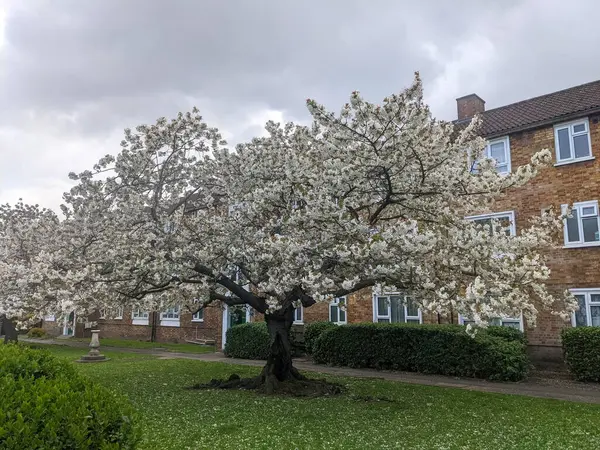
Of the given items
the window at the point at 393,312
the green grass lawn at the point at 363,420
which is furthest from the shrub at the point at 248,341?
the green grass lawn at the point at 363,420

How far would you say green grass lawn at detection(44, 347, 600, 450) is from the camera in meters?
6.87

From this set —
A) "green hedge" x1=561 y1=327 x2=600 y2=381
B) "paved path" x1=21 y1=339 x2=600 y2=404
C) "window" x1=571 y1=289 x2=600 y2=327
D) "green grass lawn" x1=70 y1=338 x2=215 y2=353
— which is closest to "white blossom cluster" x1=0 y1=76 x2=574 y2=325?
"paved path" x1=21 y1=339 x2=600 y2=404

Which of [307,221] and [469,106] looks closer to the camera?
[307,221]

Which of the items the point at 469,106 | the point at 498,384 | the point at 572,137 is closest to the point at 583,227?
the point at 572,137

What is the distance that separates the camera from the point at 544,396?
35.9 feet

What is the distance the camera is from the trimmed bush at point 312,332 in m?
18.6

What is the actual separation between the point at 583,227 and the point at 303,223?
1107cm

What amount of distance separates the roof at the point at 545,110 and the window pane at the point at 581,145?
0.71 m

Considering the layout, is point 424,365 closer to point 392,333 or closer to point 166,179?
point 392,333

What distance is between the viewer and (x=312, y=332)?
18.9 m

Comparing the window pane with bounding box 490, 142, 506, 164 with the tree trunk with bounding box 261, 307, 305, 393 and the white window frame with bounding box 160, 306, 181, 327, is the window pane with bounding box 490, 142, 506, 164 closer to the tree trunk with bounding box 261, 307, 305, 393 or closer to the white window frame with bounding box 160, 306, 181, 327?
the tree trunk with bounding box 261, 307, 305, 393

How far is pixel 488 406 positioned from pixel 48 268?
30.8 ft

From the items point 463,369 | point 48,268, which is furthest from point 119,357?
point 463,369

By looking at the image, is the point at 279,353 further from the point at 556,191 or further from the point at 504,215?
the point at 556,191
